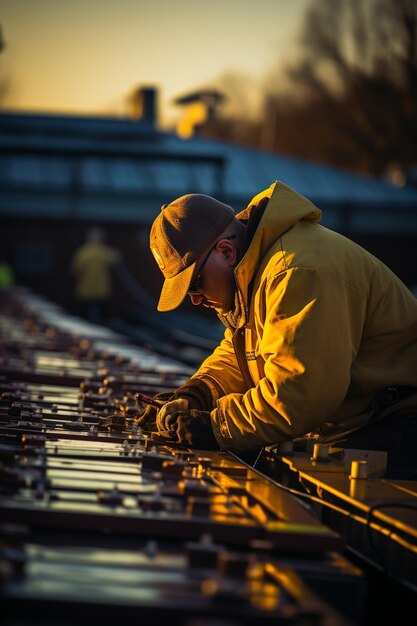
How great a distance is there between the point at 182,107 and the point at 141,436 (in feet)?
120

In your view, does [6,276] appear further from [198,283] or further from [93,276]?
[198,283]

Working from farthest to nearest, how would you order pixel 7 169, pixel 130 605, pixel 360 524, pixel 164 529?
pixel 7 169 < pixel 360 524 < pixel 164 529 < pixel 130 605

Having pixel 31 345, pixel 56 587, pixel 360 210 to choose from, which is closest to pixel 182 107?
pixel 360 210

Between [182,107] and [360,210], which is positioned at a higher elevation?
[182,107]

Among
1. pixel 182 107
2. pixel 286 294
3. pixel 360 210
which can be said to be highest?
pixel 182 107

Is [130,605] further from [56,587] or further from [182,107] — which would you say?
[182,107]

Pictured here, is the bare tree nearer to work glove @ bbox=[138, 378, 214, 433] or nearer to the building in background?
the building in background

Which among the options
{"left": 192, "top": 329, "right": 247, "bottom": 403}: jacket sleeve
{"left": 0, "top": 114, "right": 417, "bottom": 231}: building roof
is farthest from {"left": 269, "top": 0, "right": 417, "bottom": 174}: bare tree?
{"left": 192, "top": 329, "right": 247, "bottom": 403}: jacket sleeve

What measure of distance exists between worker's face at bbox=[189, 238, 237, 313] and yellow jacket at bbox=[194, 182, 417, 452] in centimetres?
13

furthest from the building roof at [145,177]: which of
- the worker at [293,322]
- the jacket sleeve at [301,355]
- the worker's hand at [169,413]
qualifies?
the jacket sleeve at [301,355]

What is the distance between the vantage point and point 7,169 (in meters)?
32.2

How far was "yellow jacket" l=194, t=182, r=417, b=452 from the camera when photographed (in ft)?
14.8

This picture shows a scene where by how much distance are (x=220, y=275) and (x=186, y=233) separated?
226mm

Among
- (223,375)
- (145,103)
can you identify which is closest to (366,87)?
(145,103)
